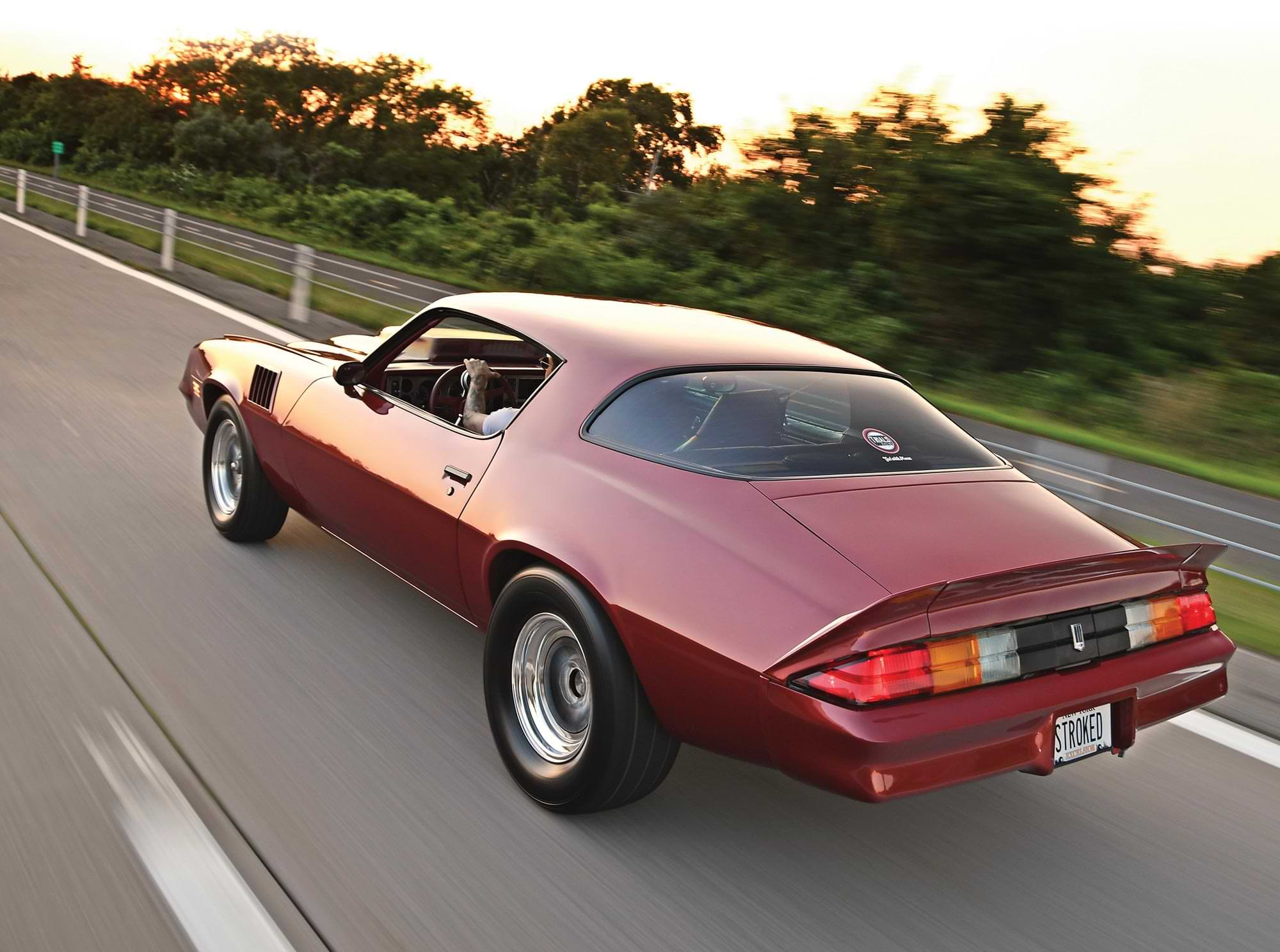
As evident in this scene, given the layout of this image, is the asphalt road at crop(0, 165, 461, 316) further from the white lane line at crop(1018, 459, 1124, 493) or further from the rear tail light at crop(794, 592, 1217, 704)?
the rear tail light at crop(794, 592, 1217, 704)

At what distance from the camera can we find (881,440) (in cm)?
354

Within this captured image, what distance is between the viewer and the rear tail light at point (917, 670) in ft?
8.34

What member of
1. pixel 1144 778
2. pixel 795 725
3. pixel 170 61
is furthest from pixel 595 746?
pixel 170 61

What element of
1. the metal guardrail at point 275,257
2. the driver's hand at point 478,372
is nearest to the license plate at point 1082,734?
the driver's hand at point 478,372

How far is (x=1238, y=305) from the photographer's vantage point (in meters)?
15.2

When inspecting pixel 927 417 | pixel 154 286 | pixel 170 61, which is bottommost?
pixel 154 286

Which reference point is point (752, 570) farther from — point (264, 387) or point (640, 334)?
point (264, 387)

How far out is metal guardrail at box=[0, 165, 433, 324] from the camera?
12.7m

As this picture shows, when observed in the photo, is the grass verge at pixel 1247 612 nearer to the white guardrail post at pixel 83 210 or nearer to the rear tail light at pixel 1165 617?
the rear tail light at pixel 1165 617

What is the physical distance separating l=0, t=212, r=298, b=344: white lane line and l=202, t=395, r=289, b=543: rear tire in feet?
11.2

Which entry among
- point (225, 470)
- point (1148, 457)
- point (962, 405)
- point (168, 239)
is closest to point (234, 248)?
point (168, 239)

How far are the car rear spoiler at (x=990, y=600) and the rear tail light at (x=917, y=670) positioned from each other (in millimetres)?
33

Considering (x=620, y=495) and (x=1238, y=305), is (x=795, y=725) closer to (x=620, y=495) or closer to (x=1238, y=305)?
(x=620, y=495)

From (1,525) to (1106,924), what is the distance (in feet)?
15.6
